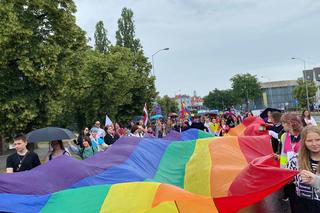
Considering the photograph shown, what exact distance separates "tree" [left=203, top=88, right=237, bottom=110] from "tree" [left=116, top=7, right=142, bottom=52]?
78209 millimetres

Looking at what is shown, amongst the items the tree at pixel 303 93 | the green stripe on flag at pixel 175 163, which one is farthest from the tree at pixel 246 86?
the green stripe on flag at pixel 175 163

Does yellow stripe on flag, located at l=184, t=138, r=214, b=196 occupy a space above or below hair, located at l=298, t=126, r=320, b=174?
below

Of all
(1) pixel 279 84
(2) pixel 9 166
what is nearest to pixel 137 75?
(2) pixel 9 166

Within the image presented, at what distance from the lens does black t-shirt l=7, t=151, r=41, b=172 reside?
6847mm

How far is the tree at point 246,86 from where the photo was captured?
5025 inches

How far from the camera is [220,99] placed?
13888 centimetres

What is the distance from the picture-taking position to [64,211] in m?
4.91

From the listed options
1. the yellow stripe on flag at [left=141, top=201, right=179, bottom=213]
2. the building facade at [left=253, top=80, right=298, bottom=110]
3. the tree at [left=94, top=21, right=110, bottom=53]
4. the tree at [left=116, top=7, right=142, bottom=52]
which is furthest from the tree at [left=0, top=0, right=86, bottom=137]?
the building facade at [left=253, top=80, right=298, bottom=110]

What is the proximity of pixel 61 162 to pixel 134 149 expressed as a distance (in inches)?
85.4

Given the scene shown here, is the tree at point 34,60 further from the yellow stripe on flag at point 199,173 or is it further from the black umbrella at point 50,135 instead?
the yellow stripe on flag at point 199,173

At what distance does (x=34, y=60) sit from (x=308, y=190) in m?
22.2

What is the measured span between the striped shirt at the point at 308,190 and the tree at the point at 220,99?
425 ft

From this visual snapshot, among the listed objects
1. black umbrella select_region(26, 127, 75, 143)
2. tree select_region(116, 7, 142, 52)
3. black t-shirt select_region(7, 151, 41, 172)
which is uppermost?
tree select_region(116, 7, 142, 52)

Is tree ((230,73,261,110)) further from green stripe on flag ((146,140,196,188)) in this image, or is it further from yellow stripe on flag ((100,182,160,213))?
yellow stripe on flag ((100,182,160,213))
